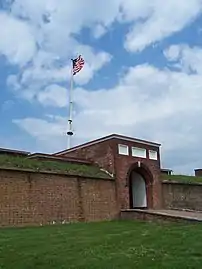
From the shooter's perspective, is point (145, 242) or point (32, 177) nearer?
point (145, 242)

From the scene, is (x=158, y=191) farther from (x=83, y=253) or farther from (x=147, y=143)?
(x=83, y=253)

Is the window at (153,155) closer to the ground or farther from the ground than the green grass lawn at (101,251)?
farther from the ground

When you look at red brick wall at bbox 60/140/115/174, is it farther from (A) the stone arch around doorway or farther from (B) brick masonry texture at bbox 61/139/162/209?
(A) the stone arch around doorway

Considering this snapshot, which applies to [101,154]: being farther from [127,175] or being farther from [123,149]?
[127,175]

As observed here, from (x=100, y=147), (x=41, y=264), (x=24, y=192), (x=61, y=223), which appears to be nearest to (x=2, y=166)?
(x=24, y=192)

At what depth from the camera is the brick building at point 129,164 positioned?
25562 mm

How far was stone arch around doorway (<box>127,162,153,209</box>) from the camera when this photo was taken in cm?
2755

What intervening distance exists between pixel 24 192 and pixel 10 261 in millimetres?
9543

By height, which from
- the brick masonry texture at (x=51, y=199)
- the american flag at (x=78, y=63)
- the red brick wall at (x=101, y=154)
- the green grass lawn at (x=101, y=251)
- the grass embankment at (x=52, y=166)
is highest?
the american flag at (x=78, y=63)

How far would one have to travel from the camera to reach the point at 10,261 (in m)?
10.4

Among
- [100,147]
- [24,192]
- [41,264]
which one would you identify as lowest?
[41,264]

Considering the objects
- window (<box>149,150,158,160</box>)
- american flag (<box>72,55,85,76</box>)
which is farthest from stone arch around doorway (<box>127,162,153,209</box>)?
american flag (<box>72,55,85,76</box>)

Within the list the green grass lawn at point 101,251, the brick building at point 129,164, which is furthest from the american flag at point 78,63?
the green grass lawn at point 101,251

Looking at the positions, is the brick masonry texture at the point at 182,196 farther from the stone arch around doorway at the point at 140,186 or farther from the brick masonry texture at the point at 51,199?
the brick masonry texture at the point at 51,199
